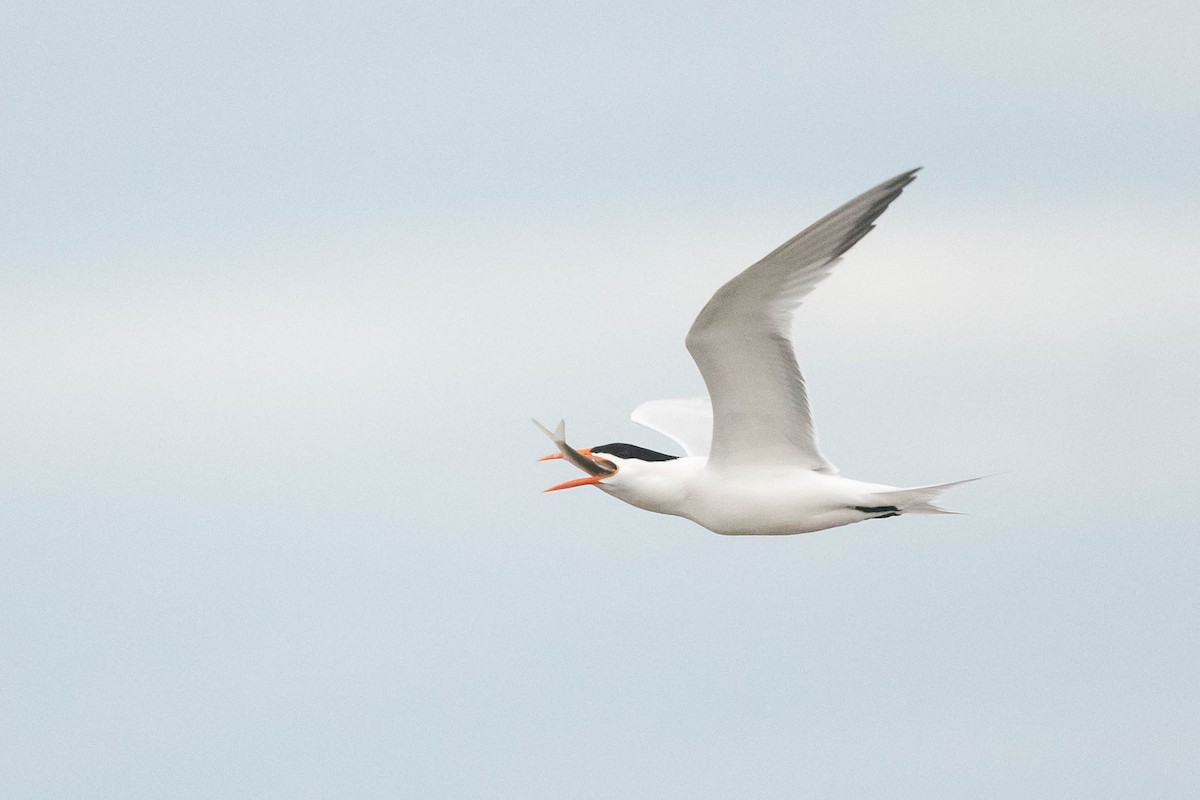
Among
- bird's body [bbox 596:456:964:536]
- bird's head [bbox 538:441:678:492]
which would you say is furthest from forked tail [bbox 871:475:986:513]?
bird's head [bbox 538:441:678:492]

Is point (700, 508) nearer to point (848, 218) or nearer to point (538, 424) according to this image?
point (538, 424)

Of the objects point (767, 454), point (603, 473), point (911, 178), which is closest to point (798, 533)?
point (767, 454)

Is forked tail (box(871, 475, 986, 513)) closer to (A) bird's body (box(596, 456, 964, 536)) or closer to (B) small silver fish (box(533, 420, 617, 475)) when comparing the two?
(A) bird's body (box(596, 456, 964, 536))

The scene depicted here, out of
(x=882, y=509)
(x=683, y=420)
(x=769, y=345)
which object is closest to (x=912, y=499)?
(x=882, y=509)

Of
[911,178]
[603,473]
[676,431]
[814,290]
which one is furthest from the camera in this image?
[676,431]

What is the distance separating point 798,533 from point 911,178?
12.6 ft

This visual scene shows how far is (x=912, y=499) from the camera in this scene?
561 inches

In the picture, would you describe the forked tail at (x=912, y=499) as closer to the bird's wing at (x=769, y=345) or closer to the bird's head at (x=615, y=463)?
the bird's wing at (x=769, y=345)

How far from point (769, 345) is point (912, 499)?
1.85m

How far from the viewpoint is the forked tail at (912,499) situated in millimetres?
14109

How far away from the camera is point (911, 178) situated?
12.3 meters

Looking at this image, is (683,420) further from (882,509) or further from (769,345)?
(769,345)

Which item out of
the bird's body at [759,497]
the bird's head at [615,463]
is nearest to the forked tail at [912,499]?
the bird's body at [759,497]

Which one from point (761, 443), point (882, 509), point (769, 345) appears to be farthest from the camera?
point (761, 443)
